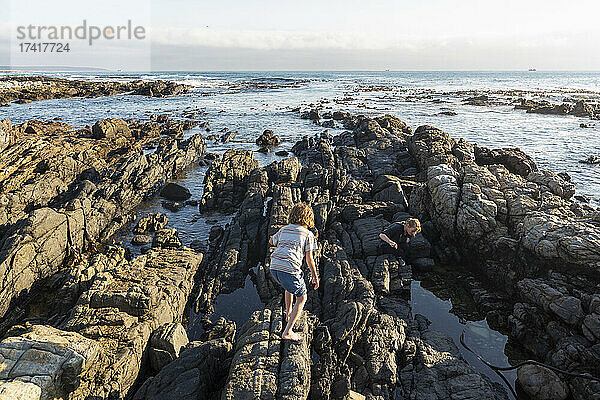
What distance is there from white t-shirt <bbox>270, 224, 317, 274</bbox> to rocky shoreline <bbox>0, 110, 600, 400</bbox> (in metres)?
1.59

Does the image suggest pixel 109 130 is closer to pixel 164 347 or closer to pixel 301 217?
pixel 164 347

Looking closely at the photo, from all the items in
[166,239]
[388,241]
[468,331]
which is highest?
[388,241]

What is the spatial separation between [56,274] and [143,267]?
13.3ft

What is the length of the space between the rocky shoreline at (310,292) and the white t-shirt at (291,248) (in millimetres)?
1587

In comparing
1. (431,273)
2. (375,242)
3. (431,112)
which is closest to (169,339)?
(375,242)

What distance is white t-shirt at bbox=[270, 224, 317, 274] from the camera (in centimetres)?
722

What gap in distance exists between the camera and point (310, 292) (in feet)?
34.8

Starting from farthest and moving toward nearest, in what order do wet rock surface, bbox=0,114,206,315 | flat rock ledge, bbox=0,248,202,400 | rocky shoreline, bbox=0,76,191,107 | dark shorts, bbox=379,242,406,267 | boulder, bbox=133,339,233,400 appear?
rocky shoreline, bbox=0,76,191,107
dark shorts, bbox=379,242,406,267
wet rock surface, bbox=0,114,206,315
boulder, bbox=133,339,233,400
flat rock ledge, bbox=0,248,202,400

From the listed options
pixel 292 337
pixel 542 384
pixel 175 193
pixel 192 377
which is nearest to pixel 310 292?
pixel 292 337

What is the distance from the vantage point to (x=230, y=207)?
2030 cm

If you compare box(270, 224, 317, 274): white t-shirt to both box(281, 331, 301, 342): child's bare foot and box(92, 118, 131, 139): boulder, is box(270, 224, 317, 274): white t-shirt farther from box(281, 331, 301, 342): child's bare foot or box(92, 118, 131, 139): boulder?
box(92, 118, 131, 139): boulder

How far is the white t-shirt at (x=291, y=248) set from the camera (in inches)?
284

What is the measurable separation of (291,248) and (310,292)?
381 centimetres

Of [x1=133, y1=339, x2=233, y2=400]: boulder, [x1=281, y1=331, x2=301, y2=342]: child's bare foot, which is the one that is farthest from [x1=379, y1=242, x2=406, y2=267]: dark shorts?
[x1=133, y1=339, x2=233, y2=400]: boulder
